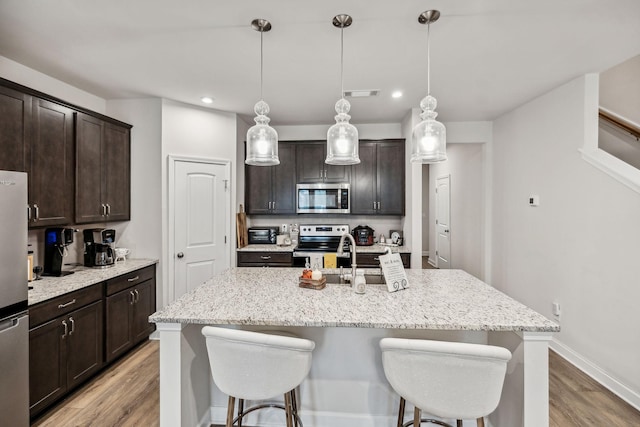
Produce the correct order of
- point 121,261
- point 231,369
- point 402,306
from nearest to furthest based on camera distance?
point 231,369 < point 402,306 < point 121,261

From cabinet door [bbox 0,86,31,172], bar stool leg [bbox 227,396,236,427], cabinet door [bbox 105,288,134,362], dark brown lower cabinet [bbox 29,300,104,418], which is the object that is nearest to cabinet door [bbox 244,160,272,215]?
cabinet door [bbox 105,288,134,362]

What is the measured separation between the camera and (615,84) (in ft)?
10.8

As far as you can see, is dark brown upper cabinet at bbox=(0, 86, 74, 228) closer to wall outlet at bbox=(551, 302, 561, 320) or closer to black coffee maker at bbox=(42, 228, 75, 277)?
black coffee maker at bbox=(42, 228, 75, 277)

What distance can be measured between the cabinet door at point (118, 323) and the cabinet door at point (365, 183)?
284cm

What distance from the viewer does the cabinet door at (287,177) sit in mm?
4277

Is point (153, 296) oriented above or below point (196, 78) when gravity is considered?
below

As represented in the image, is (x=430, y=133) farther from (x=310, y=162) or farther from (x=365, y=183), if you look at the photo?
(x=310, y=162)

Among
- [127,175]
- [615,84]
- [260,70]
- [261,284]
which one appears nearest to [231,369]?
[261,284]

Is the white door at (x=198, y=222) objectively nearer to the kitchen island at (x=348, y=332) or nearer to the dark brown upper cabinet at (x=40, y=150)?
the dark brown upper cabinet at (x=40, y=150)

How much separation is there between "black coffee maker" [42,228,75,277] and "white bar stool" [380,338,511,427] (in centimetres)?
277

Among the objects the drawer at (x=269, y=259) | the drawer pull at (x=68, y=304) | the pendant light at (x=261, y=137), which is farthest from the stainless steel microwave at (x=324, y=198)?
the drawer pull at (x=68, y=304)

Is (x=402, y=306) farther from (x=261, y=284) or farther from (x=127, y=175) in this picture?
(x=127, y=175)

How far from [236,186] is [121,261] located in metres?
1.58

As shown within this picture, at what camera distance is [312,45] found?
225cm
